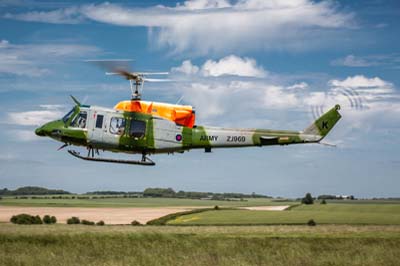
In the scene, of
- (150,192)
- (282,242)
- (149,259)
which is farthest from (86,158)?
(150,192)

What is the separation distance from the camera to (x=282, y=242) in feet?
99.3

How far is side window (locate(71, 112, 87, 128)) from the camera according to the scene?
86.1ft

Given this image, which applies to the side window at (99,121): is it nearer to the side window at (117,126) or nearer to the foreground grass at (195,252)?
the side window at (117,126)

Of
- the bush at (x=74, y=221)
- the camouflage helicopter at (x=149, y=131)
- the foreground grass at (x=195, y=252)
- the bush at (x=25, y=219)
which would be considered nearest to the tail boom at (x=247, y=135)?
the camouflage helicopter at (x=149, y=131)

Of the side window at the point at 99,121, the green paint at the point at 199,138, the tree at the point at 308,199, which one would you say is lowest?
the green paint at the point at 199,138

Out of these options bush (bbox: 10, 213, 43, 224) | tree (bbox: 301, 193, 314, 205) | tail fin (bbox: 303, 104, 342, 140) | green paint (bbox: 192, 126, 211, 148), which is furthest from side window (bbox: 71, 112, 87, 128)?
tree (bbox: 301, 193, 314, 205)

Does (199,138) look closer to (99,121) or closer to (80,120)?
(99,121)

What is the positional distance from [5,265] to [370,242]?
19.0m

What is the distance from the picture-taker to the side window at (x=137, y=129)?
2569 centimetres

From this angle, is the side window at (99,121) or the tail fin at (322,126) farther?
the tail fin at (322,126)

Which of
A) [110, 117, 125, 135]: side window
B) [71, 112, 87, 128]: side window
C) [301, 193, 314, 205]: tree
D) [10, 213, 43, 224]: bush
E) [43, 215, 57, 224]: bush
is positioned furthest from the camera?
[301, 193, 314, 205]: tree

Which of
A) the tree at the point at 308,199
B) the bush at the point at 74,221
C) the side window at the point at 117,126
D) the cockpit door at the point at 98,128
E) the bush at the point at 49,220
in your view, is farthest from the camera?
the tree at the point at 308,199

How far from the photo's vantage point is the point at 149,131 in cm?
2581

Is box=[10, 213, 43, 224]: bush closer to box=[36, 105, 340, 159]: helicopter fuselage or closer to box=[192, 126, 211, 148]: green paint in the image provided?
box=[36, 105, 340, 159]: helicopter fuselage
